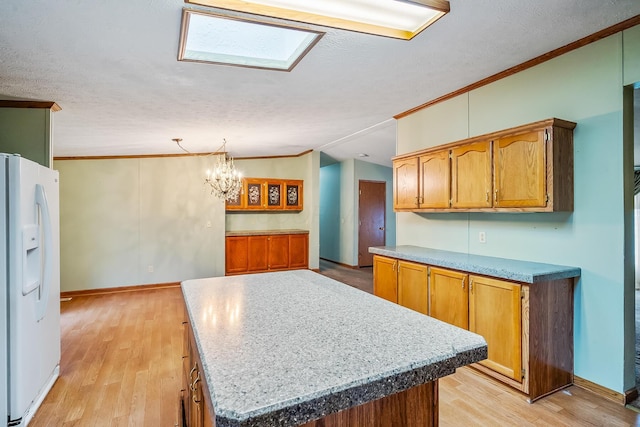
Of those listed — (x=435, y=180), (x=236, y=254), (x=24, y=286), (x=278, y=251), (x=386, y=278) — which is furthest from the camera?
(x=278, y=251)

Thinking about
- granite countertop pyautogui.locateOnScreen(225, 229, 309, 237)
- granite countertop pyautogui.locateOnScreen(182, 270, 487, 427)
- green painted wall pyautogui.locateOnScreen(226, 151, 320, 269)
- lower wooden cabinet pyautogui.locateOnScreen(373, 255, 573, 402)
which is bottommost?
lower wooden cabinet pyautogui.locateOnScreen(373, 255, 573, 402)

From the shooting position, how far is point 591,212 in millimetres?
2416

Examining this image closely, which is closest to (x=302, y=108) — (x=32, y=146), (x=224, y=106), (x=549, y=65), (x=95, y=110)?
(x=224, y=106)

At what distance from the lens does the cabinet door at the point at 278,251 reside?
21.7ft

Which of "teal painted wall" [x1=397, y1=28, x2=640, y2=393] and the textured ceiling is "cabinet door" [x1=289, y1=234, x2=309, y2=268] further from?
"teal painted wall" [x1=397, y1=28, x2=640, y2=393]

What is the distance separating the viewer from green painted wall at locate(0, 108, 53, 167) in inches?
112

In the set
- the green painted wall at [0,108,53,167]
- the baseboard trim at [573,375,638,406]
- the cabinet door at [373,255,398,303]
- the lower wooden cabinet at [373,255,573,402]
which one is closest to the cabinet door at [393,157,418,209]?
the cabinet door at [373,255,398,303]

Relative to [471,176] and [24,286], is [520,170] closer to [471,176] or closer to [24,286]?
[471,176]

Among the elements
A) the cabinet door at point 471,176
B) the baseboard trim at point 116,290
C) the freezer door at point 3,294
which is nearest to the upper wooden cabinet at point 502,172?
the cabinet door at point 471,176

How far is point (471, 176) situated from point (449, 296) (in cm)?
107

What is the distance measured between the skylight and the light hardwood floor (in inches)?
95.1

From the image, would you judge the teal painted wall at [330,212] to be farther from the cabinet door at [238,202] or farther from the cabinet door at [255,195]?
the cabinet door at [238,202]

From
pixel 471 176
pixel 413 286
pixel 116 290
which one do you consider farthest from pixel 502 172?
pixel 116 290

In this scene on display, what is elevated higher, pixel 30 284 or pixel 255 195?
pixel 255 195
